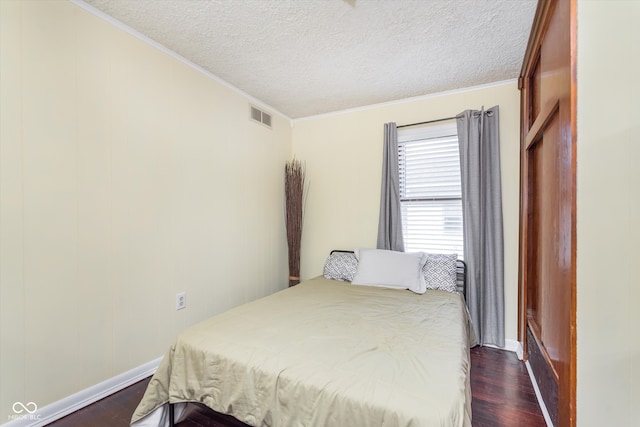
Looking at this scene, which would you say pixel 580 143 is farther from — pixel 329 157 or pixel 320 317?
pixel 329 157

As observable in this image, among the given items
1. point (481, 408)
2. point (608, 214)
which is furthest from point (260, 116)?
point (481, 408)

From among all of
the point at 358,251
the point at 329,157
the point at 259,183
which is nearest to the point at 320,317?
the point at 358,251

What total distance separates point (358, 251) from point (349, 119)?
160cm

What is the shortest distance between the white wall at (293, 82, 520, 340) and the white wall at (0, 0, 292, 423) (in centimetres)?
116

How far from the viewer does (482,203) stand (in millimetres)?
2658

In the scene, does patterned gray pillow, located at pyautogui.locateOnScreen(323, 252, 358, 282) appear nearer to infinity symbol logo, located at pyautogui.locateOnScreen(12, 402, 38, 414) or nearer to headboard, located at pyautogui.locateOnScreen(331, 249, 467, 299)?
headboard, located at pyautogui.locateOnScreen(331, 249, 467, 299)

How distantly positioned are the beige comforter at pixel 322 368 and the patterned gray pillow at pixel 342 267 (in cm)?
93

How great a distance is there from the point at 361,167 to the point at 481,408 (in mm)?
2406

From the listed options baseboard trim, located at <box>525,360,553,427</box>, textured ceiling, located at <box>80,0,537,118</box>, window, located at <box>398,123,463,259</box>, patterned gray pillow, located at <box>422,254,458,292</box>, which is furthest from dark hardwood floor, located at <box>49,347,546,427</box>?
textured ceiling, located at <box>80,0,537,118</box>

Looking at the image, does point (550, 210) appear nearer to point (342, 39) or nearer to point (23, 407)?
point (342, 39)

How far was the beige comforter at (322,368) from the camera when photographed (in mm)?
1021

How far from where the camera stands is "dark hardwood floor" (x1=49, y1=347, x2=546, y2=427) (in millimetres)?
1585

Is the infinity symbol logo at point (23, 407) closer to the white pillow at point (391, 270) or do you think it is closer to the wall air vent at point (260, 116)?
the white pillow at point (391, 270)

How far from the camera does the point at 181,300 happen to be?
2299 millimetres
